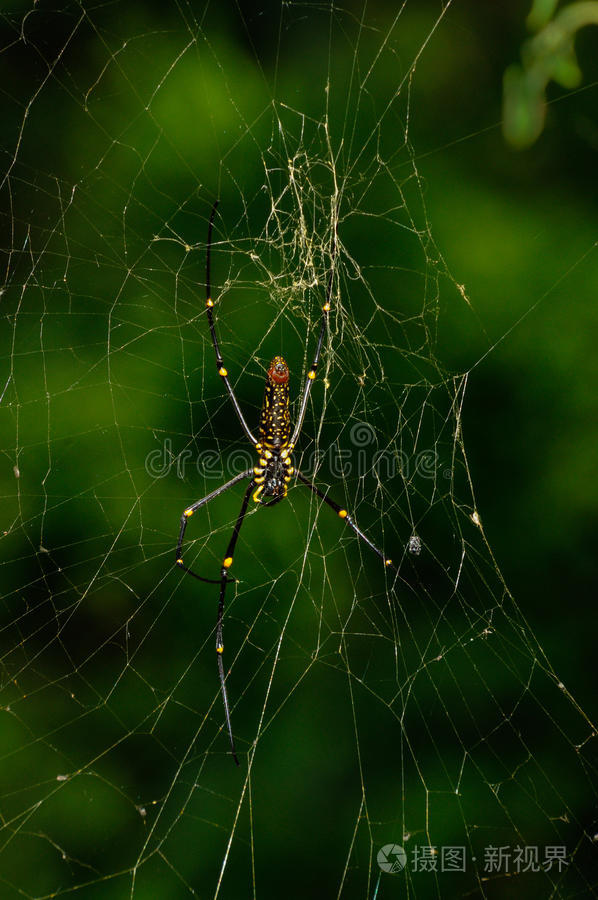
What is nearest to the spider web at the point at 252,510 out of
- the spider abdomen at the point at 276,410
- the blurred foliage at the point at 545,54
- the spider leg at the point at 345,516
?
the spider leg at the point at 345,516

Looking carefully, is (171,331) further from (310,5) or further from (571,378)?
(571,378)

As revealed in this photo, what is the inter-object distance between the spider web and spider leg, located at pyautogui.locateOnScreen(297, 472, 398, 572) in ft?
0.37

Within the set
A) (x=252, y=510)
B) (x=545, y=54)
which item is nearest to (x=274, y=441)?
(x=252, y=510)

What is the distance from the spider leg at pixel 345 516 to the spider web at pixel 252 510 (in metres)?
0.11

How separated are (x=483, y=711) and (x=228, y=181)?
2773 mm

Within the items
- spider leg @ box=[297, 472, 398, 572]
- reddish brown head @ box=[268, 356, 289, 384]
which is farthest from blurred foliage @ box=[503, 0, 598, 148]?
spider leg @ box=[297, 472, 398, 572]

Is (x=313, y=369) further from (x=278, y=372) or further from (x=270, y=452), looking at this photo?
(x=270, y=452)

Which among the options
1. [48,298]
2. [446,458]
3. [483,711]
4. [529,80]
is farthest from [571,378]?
[48,298]

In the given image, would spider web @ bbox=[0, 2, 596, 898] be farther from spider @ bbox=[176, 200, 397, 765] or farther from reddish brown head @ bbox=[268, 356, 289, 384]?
reddish brown head @ bbox=[268, 356, 289, 384]

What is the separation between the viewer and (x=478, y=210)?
11.0ft

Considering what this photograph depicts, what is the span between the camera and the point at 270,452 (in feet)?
→ 9.76

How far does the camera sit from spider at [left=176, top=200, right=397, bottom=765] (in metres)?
2.80

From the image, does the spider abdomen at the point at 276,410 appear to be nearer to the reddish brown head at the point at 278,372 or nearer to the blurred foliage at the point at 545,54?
the reddish brown head at the point at 278,372

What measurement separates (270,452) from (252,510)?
414 millimetres
